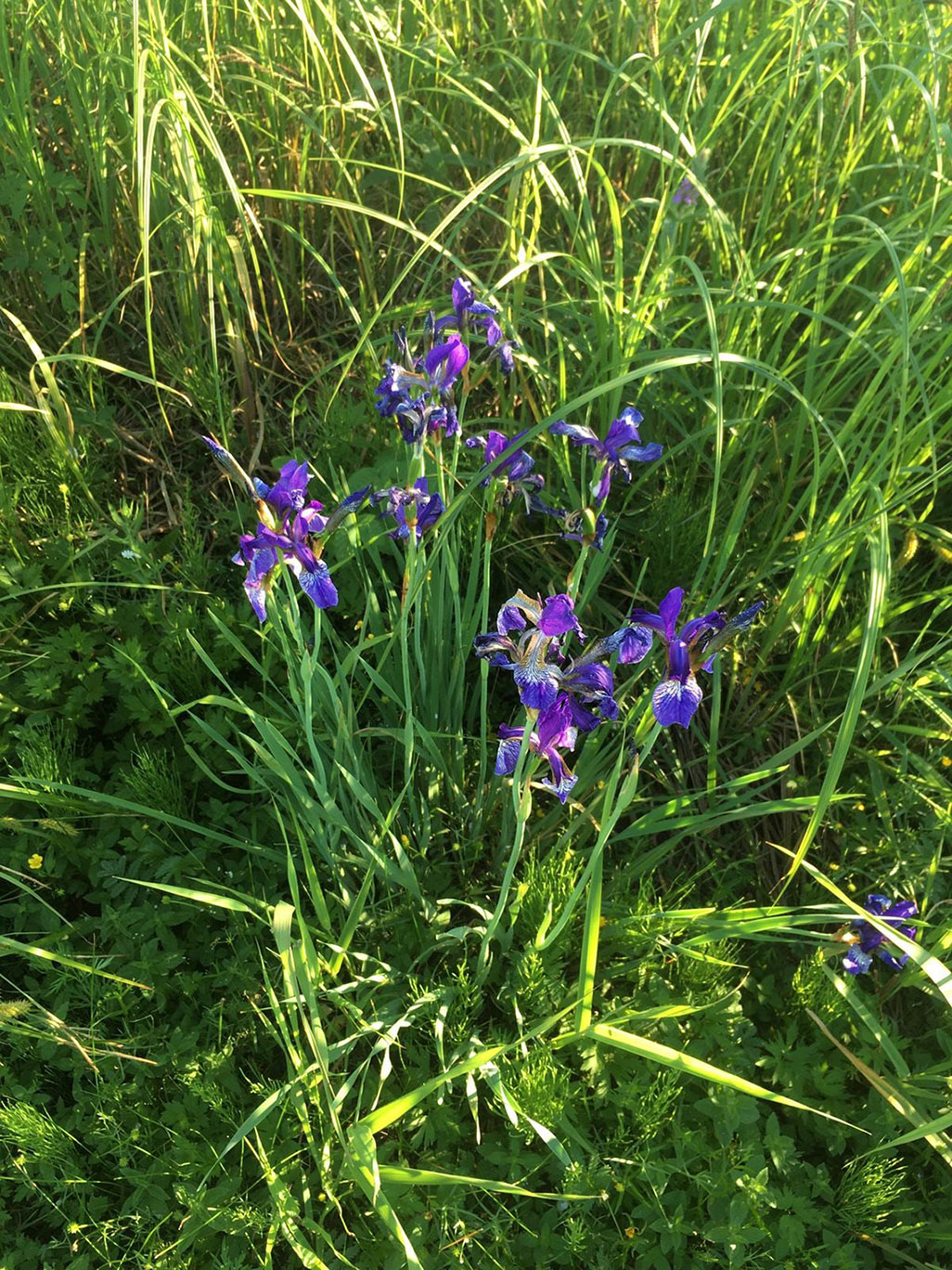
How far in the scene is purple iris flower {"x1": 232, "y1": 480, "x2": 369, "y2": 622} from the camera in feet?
4.95

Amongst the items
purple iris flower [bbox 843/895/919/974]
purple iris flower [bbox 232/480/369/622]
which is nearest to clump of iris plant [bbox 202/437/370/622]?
purple iris flower [bbox 232/480/369/622]

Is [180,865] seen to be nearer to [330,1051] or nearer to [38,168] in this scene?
[330,1051]

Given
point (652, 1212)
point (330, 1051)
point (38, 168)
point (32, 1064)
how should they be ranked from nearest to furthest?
point (330, 1051) < point (652, 1212) < point (32, 1064) < point (38, 168)

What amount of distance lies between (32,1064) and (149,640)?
0.97 metres

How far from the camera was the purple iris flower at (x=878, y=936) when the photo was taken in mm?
1828

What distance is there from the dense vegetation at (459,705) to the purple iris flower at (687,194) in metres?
0.09

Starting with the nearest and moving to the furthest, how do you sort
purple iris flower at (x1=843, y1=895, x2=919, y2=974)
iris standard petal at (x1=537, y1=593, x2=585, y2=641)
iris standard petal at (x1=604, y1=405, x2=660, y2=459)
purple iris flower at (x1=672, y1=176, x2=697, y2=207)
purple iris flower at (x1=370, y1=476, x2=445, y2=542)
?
iris standard petal at (x1=537, y1=593, x2=585, y2=641) → purple iris flower at (x1=370, y1=476, x2=445, y2=542) → iris standard petal at (x1=604, y1=405, x2=660, y2=459) → purple iris flower at (x1=843, y1=895, x2=919, y2=974) → purple iris flower at (x1=672, y1=176, x2=697, y2=207)

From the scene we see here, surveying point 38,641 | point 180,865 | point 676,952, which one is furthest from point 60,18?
point 676,952

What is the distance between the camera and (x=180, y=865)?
6.47ft

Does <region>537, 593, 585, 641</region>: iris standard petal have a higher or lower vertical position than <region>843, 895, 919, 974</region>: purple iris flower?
higher

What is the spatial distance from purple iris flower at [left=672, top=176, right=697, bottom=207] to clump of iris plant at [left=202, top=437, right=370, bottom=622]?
1.51 m

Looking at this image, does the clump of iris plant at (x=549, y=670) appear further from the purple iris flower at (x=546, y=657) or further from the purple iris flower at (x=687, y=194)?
the purple iris flower at (x=687, y=194)

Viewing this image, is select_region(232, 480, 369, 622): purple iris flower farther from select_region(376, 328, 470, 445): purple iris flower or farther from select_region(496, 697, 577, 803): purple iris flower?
select_region(496, 697, 577, 803): purple iris flower

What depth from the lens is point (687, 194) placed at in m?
2.50
